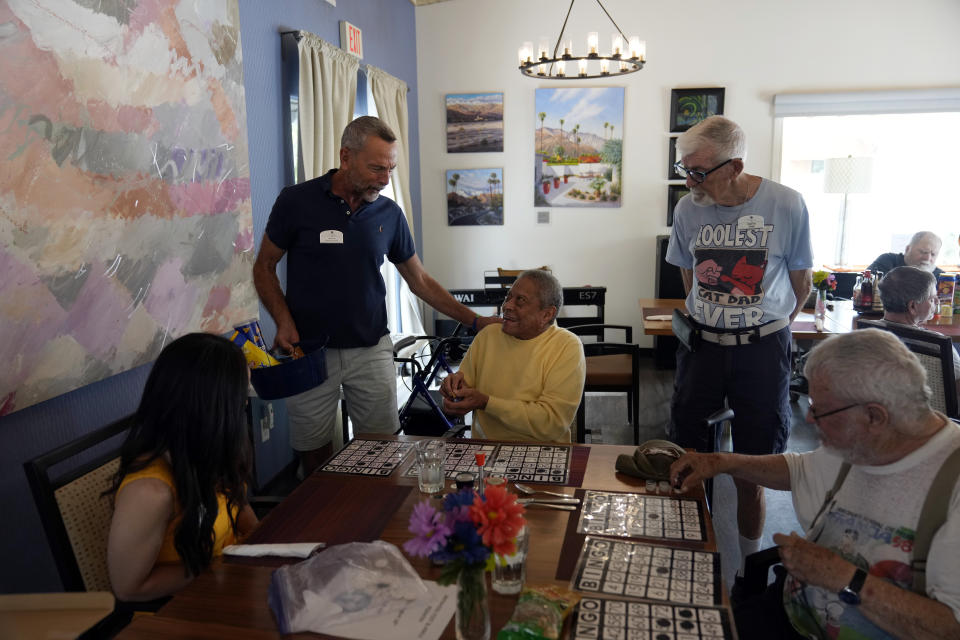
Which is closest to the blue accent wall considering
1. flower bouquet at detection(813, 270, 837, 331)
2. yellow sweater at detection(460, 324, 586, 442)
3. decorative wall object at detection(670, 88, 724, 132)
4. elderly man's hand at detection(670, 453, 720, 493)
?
yellow sweater at detection(460, 324, 586, 442)

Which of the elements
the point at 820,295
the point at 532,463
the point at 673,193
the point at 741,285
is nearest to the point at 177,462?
the point at 532,463

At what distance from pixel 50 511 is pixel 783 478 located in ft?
5.61

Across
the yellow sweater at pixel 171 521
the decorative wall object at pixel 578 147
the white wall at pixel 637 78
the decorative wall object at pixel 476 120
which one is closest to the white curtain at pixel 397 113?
the decorative wall object at pixel 476 120

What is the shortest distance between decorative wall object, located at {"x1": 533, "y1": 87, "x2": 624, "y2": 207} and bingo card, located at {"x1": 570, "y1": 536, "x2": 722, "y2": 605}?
5338 mm

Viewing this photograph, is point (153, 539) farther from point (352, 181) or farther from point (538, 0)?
point (538, 0)

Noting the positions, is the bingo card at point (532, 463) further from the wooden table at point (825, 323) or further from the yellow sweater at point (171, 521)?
the wooden table at point (825, 323)

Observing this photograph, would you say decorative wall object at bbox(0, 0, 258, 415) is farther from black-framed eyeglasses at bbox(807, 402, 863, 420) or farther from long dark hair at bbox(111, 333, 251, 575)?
black-framed eyeglasses at bbox(807, 402, 863, 420)

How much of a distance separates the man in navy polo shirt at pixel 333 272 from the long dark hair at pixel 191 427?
3.30 feet

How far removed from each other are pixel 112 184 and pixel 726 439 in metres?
3.61

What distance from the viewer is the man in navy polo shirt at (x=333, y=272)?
261 cm

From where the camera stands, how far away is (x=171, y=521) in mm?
1535

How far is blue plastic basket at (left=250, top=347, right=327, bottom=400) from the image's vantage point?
7.36 feet

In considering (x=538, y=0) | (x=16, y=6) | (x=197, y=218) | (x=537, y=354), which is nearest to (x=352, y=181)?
(x=197, y=218)

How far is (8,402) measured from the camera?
2008 mm
